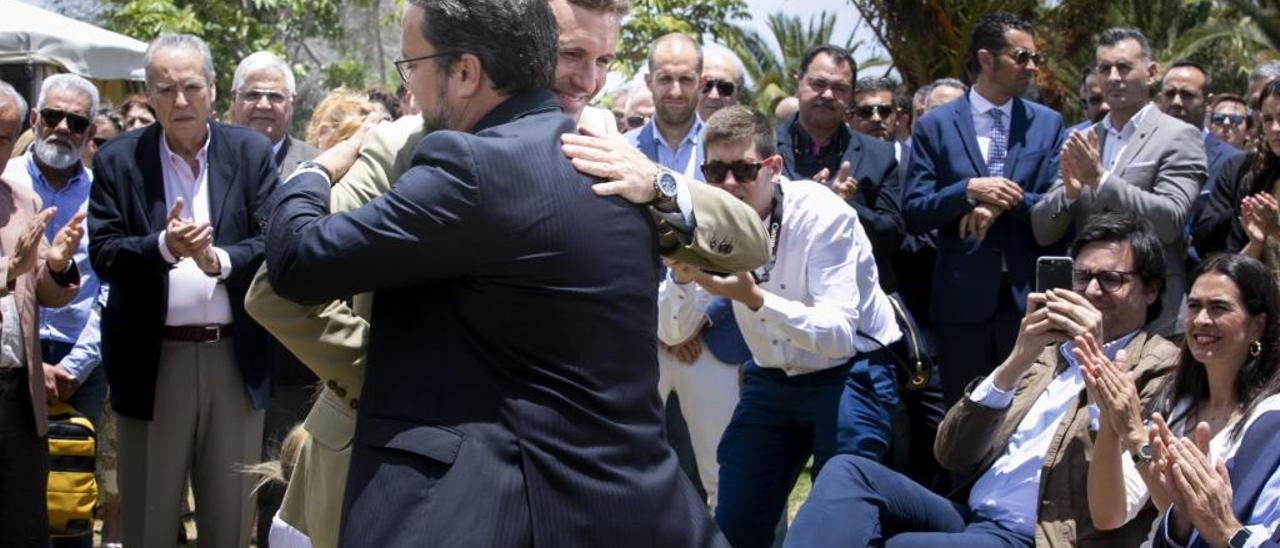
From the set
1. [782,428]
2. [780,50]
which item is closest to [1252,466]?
[782,428]

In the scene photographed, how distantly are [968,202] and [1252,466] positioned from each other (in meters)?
2.93

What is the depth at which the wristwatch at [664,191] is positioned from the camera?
2916 mm

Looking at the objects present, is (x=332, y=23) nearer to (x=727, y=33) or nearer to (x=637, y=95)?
(x=727, y=33)

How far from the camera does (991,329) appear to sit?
692cm

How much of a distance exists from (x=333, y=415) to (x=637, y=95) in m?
6.54

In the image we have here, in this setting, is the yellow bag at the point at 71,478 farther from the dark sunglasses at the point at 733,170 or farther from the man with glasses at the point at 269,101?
the dark sunglasses at the point at 733,170

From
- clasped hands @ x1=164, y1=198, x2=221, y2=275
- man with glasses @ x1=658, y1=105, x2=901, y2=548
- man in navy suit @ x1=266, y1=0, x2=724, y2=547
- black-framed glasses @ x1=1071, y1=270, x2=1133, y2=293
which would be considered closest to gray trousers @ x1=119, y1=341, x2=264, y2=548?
clasped hands @ x1=164, y1=198, x2=221, y2=275

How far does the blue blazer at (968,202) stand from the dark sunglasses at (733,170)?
5.10ft

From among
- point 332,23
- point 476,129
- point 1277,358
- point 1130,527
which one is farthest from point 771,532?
point 332,23

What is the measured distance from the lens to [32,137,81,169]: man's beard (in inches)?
283

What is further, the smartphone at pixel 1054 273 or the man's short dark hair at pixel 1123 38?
the man's short dark hair at pixel 1123 38

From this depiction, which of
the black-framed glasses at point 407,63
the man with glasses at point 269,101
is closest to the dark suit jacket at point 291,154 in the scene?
the man with glasses at point 269,101

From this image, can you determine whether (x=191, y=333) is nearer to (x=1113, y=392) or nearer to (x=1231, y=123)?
(x=1113, y=392)

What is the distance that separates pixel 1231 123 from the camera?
31.8 feet
